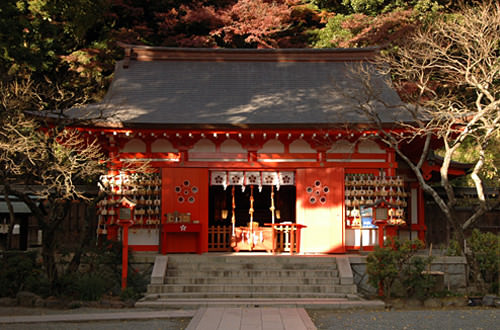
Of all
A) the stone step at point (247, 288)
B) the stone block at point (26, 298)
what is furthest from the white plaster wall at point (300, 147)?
the stone block at point (26, 298)

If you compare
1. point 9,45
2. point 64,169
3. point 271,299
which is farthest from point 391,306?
point 9,45

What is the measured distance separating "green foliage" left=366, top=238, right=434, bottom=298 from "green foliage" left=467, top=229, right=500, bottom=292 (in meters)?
1.46

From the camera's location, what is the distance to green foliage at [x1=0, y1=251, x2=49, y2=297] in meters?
11.4

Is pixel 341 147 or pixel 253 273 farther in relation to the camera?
pixel 341 147

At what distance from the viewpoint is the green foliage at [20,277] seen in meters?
11.4

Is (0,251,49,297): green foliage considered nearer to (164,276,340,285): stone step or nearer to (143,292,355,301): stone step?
(143,292,355,301): stone step

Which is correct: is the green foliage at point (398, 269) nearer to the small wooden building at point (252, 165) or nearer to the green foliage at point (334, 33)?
the small wooden building at point (252, 165)

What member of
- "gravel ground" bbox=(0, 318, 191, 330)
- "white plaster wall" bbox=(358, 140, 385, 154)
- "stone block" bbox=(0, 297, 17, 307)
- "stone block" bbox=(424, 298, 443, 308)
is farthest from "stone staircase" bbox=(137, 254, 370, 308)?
"white plaster wall" bbox=(358, 140, 385, 154)

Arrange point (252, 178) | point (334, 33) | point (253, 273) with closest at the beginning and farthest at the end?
point (253, 273), point (252, 178), point (334, 33)

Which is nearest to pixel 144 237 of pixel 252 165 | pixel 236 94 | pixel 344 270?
pixel 252 165

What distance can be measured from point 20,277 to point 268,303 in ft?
19.0

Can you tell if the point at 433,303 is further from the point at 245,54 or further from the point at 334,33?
the point at 334,33

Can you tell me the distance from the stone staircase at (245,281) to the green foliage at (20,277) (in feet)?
8.33

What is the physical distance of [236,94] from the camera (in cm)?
1606
